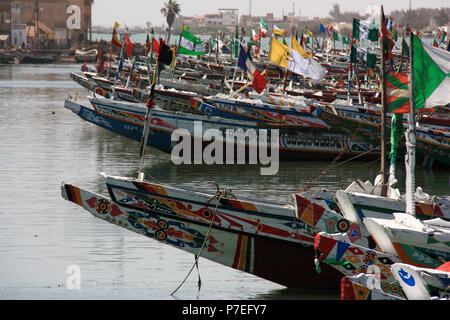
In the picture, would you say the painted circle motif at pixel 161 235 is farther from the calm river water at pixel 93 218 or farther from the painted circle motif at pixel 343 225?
the painted circle motif at pixel 343 225

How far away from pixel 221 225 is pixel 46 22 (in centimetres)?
14266

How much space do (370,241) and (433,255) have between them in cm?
138

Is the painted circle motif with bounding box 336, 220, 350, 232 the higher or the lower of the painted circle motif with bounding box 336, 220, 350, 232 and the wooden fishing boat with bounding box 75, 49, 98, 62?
the higher

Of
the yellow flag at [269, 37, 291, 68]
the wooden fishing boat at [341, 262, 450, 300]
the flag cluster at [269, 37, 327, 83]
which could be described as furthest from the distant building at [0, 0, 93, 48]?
the wooden fishing boat at [341, 262, 450, 300]

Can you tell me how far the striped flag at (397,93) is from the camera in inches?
566

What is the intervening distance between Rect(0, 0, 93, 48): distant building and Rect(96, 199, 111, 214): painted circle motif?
119954 millimetres

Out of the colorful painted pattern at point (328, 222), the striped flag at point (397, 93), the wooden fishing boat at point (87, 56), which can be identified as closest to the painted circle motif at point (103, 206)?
the colorful painted pattern at point (328, 222)

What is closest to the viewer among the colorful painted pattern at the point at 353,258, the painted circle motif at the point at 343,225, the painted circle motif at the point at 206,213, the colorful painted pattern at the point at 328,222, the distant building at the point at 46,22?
the colorful painted pattern at the point at 353,258

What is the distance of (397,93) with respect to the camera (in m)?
14.5

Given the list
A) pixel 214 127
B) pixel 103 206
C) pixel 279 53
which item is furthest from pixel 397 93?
pixel 279 53

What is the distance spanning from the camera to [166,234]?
14.6 metres

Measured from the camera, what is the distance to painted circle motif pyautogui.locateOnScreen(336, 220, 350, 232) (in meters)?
13.6

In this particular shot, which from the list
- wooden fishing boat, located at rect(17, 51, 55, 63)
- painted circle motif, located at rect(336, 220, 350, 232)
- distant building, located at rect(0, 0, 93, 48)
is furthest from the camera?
distant building, located at rect(0, 0, 93, 48)

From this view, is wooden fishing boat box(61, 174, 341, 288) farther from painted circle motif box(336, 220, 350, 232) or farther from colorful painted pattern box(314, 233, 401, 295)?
colorful painted pattern box(314, 233, 401, 295)
